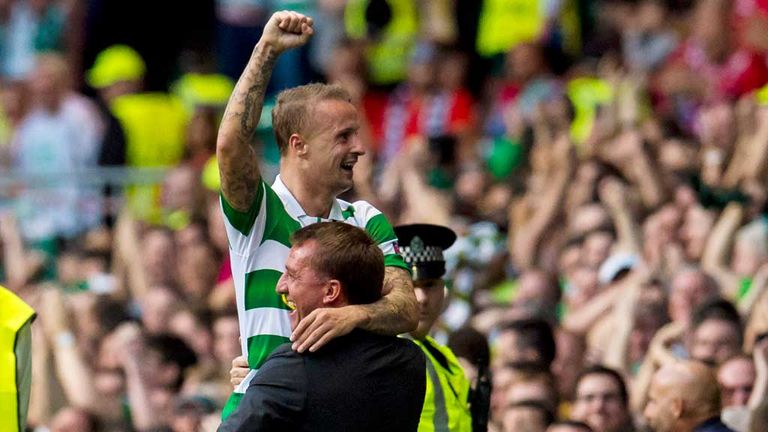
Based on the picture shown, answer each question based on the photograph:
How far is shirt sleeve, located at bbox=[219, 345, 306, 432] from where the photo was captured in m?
5.10

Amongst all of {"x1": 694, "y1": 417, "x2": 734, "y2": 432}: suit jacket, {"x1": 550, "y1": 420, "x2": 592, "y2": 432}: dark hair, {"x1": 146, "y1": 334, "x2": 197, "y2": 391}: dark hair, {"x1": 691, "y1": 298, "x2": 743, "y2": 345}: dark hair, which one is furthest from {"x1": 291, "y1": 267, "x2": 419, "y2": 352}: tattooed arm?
{"x1": 146, "y1": 334, "x2": 197, "y2": 391}: dark hair

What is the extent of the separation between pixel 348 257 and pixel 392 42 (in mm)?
10610

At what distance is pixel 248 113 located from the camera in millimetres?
5598

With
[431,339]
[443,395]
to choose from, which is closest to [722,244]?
[431,339]

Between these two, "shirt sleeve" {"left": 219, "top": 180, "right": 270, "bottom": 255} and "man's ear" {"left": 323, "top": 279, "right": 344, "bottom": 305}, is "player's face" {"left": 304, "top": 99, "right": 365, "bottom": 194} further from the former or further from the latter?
"man's ear" {"left": 323, "top": 279, "right": 344, "bottom": 305}

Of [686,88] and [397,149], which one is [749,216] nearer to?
[686,88]

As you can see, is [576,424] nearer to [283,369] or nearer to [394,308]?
[394,308]

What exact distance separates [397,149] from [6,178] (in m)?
3.22

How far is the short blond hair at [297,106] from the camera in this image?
5805 millimetres

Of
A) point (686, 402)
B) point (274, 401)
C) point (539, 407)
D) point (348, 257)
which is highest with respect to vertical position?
point (348, 257)

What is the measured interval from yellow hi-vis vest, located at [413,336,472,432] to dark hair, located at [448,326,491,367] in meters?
0.90

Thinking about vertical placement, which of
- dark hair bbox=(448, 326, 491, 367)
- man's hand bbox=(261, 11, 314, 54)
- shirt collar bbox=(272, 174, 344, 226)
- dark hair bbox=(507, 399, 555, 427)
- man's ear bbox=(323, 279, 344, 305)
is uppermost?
man's hand bbox=(261, 11, 314, 54)

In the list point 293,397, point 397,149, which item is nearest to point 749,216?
point 397,149

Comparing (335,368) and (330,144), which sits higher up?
(330,144)
